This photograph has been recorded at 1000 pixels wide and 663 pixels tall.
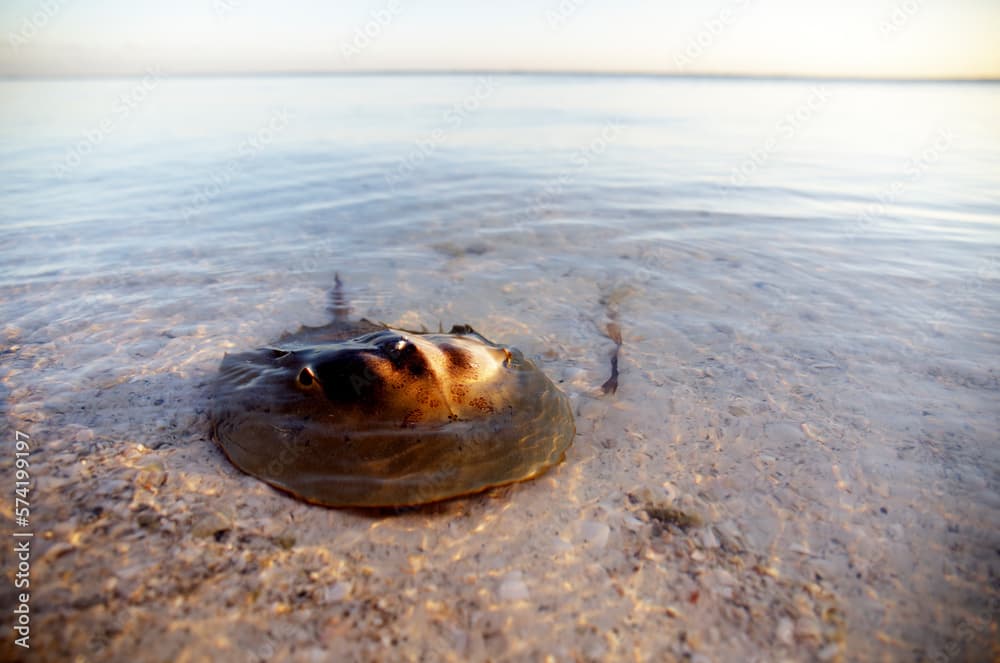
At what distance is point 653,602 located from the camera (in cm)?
267

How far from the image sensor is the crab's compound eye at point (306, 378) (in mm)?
3230

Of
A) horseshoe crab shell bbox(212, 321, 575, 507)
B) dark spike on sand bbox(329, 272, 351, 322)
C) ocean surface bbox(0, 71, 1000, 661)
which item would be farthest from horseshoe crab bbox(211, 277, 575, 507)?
dark spike on sand bbox(329, 272, 351, 322)

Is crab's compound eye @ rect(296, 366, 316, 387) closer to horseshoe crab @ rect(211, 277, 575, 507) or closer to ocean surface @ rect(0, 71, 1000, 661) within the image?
horseshoe crab @ rect(211, 277, 575, 507)

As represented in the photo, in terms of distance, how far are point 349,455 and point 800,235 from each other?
8.84 metres

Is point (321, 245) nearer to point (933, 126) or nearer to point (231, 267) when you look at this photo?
point (231, 267)

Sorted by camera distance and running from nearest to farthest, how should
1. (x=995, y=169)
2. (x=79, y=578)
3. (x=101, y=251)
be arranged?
(x=79, y=578)
(x=101, y=251)
(x=995, y=169)

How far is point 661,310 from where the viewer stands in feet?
20.4

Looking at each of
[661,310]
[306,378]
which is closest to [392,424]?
[306,378]

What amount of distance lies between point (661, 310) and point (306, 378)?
4323mm

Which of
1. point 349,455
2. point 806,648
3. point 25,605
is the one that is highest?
point 349,455

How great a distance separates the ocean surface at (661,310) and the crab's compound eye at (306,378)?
1.32 m

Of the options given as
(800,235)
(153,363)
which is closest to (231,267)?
(153,363)

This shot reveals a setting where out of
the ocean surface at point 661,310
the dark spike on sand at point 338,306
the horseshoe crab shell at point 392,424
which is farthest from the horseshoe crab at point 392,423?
the dark spike on sand at point 338,306

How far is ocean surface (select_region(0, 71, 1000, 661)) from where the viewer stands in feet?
10.8
